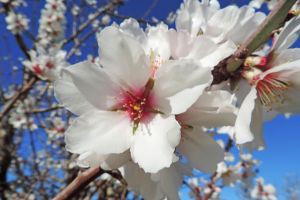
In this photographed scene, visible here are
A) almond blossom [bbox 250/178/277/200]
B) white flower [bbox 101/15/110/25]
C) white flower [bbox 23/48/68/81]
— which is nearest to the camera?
white flower [bbox 23/48/68/81]

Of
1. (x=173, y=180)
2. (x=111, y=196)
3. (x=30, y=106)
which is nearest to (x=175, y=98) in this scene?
(x=173, y=180)

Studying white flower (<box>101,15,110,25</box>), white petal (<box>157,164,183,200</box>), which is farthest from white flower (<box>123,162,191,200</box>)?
white flower (<box>101,15,110,25</box>)

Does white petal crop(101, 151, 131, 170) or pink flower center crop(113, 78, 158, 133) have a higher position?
pink flower center crop(113, 78, 158, 133)

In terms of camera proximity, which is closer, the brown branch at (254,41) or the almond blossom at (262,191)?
the brown branch at (254,41)

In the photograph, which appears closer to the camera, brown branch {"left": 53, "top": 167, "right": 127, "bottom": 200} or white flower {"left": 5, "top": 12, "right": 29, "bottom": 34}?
brown branch {"left": 53, "top": 167, "right": 127, "bottom": 200}

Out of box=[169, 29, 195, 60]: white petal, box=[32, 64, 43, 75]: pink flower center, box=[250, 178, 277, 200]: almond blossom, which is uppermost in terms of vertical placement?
box=[32, 64, 43, 75]: pink flower center

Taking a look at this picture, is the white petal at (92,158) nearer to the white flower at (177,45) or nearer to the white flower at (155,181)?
the white flower at (155,181)

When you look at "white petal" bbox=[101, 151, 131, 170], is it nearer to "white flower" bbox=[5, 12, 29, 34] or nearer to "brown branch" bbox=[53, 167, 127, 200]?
"brown branch" bbox=[53, 167, 127, 200]

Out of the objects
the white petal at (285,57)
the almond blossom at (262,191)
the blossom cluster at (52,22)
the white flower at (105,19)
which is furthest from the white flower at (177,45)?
the white flower at (105,19)

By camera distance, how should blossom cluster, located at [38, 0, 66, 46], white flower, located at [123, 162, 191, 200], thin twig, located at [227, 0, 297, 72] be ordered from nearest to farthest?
1. thin twig, located at [227, 0, 297, 72]
2. white flower, located at [123, 162, 191, 200]
3. blossom cluster, located at [38, 0, 66, 46]
